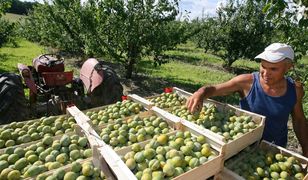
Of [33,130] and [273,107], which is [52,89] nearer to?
[33,130]

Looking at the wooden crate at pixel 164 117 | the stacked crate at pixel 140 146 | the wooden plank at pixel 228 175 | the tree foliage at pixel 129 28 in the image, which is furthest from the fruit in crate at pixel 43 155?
the tree foliage at pixel 129 28

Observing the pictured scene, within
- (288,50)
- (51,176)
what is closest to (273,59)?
(288,50)

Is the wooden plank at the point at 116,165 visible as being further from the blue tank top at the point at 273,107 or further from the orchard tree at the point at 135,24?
the orchard tree at the point at 135,24

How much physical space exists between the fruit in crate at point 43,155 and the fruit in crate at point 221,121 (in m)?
1.33

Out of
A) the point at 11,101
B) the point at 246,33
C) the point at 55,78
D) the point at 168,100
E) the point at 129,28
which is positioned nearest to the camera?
the point at 168,100

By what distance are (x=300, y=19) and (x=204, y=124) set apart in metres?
1.65

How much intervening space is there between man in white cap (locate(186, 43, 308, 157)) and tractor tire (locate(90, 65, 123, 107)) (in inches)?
116

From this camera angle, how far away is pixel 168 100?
4.28m

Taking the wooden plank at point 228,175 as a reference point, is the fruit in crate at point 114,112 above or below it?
above

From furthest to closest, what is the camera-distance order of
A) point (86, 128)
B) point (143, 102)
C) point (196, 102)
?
1. point (143, 102)
2. point (196, 102)
3. point (86, 128)

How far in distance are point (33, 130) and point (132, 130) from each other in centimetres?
105

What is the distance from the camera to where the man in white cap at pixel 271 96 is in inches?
134

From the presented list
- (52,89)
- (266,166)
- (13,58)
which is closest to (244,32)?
(13,58)

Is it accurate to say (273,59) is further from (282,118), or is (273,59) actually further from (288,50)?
(282,118)
